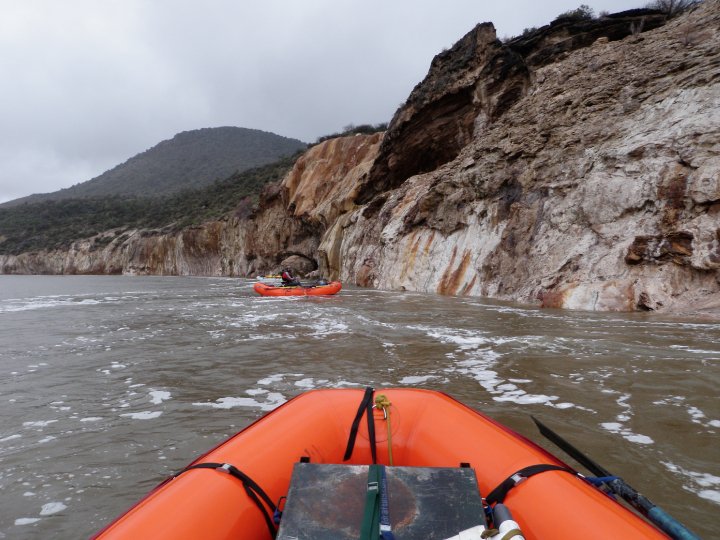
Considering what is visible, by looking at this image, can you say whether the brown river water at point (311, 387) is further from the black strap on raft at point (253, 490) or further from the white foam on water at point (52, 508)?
the black strap on raft at point (253, 490)

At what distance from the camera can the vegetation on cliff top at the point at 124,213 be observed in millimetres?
49438

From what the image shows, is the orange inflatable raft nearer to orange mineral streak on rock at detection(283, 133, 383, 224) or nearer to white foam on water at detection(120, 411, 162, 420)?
white foam on water at detection(120, 411, 162, 420)

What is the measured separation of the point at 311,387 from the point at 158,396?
1.51 meters

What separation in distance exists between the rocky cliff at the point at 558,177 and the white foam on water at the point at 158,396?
8871 mm

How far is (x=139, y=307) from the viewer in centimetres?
1243

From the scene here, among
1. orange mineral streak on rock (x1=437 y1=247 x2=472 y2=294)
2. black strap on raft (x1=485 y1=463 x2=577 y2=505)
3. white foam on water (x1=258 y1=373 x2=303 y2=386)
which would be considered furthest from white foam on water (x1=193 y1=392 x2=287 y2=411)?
orange mineral streak on rock (x1=437 y1=247 x2=472 y2=294)

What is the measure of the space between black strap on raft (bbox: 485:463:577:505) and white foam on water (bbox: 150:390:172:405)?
11.0 ft

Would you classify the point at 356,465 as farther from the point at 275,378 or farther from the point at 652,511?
the point at 275,378

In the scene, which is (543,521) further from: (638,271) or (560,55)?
(560,55)

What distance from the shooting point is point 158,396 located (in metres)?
4.24

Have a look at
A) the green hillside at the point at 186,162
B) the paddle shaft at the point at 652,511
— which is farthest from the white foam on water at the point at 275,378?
the green hillside at the point at 186,162

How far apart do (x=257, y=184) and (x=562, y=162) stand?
43.5 metres

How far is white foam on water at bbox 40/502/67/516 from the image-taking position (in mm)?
2328

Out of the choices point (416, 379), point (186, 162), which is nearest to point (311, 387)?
point (416, 379)
